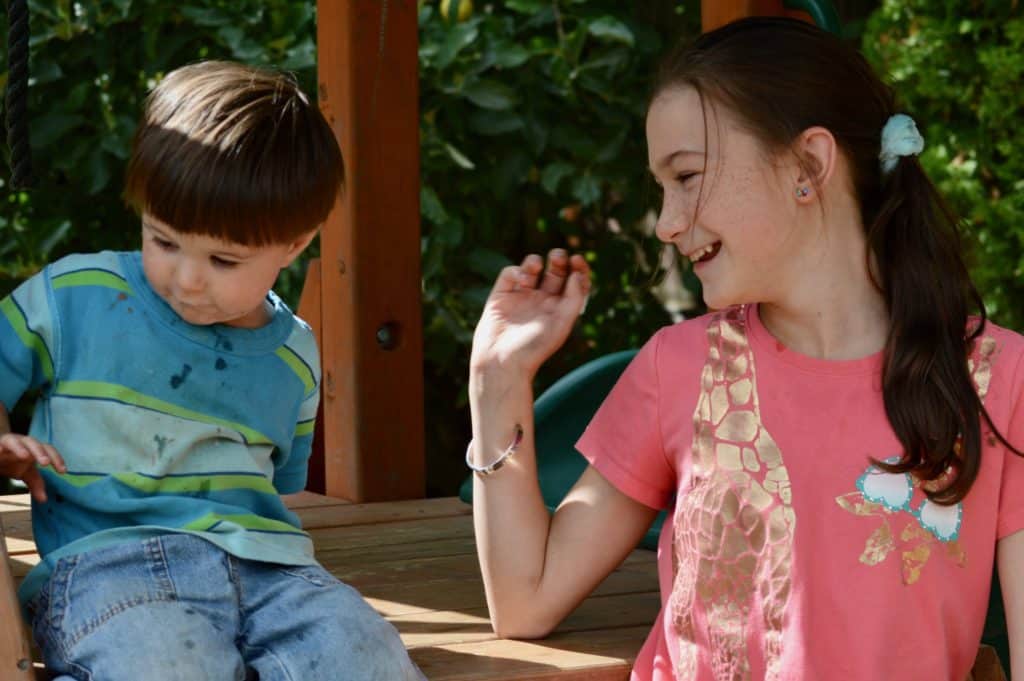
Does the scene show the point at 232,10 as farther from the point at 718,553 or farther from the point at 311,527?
the point at 718,553

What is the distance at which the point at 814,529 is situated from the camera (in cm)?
189

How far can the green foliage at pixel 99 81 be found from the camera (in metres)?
3.97

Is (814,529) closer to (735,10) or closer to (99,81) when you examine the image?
(735,10)

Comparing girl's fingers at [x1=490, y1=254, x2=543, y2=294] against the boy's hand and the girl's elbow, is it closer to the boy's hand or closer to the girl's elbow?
the girl's elbow

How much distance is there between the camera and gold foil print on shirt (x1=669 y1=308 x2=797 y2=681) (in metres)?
1.90

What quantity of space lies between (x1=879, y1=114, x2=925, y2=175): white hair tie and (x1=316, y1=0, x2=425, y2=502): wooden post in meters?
1.30

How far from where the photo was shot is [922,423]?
6.16 ft

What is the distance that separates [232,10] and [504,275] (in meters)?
2.21

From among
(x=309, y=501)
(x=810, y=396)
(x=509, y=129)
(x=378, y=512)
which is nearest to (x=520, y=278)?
(x=810, y=396)

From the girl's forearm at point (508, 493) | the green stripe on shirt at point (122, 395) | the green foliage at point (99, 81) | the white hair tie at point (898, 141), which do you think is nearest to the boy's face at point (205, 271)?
the green stripe on shirt at point (122, 395)

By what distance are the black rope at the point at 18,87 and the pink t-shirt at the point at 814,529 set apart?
2.83ft

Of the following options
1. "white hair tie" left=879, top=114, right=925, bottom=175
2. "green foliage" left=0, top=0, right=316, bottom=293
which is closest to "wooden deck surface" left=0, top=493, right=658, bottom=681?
"white hair tie" left=879, top=114, right=925, bottom=175

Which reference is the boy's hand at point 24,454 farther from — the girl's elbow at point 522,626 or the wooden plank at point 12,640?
the girl's elbow at point 522,626

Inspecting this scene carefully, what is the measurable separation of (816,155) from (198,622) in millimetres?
893
